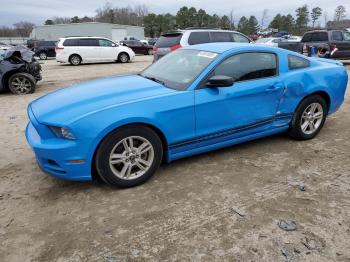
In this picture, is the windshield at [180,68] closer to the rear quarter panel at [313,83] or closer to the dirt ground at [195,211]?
the dirt ground at [195,211]

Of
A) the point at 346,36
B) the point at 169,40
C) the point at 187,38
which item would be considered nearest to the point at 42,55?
the point at 169,40

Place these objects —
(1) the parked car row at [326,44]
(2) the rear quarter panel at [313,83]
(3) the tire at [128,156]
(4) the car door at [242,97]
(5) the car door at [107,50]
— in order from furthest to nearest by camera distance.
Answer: (5) the car door at [107,50] < (1) the parked car row at [326,44] < (2) the rear quarter panel at [313,83] < (4) the car door at [242,97] < (3) the tire at [128,156]

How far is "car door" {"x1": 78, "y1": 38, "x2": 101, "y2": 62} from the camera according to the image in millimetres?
17391

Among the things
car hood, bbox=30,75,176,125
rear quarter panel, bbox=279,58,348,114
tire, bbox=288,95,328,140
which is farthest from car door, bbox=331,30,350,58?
car hood, bbox=30,75,176,125

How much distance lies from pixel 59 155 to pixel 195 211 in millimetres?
1431

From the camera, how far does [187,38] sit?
10.1 meters

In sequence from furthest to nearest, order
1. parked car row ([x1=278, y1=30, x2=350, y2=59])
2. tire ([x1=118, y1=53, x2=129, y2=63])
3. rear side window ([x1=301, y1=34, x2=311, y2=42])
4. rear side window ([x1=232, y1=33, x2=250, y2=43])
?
tire ([x1=118, y1=53, x2=129, y2=63]), rear side window ([x1=301, y1=34, x2=311, y2=42]), parked car row ([x1=278, y1=30, x2=350, y2=59]), rear side window ([x1=232, y1=33, x2=250, y2=43])

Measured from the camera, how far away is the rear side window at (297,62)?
4.35m

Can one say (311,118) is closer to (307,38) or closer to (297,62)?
(297,62)

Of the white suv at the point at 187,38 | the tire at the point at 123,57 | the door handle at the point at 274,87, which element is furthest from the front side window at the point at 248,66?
the tire at the point at 123,57

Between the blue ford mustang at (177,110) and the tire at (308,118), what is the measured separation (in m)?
0.02

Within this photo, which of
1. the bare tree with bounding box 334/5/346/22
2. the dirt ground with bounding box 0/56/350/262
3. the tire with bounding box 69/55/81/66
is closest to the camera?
the dirt ground with bounding box 0/56/350/262

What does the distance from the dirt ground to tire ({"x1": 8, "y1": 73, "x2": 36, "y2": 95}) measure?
5.42m

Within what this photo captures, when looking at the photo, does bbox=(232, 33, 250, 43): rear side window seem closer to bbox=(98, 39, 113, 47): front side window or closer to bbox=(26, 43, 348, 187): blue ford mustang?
bbox=(26, 43, 348, 187): blue ford mustang
